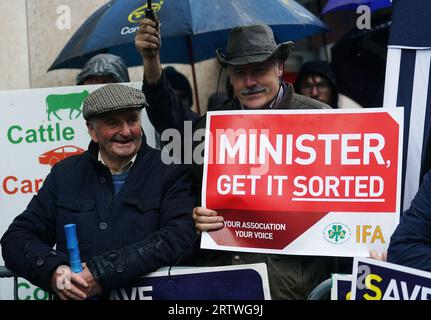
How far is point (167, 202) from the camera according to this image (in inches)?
158

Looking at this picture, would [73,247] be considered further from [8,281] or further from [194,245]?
→ [8,281]

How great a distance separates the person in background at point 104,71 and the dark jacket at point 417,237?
268 cm

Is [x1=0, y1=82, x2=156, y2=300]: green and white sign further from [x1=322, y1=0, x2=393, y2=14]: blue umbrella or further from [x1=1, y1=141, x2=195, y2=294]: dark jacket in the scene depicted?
[x1=322, y1=0, x2=393, y2=14]: blue umbrella

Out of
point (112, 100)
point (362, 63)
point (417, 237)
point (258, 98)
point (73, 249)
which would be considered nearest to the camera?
point (417, 237)

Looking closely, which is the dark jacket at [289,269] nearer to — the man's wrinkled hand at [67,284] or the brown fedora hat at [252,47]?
the man's wrinkled hand at [67,284]

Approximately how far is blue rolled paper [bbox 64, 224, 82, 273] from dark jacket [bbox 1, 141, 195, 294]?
6 centimetres

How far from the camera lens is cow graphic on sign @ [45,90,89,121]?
5.24m

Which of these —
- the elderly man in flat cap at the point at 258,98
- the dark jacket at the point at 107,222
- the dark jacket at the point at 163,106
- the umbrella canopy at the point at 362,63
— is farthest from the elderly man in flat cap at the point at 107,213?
the umbrella canopy at the point at 362,63

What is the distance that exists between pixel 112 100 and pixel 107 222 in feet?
2.02

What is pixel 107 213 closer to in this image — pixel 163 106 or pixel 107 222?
pixel 107 222

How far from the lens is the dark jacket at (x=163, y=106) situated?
4.66 meters

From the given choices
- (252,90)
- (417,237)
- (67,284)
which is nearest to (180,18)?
(252,90)

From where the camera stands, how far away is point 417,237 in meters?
3.46

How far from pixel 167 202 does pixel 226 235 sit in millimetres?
336
